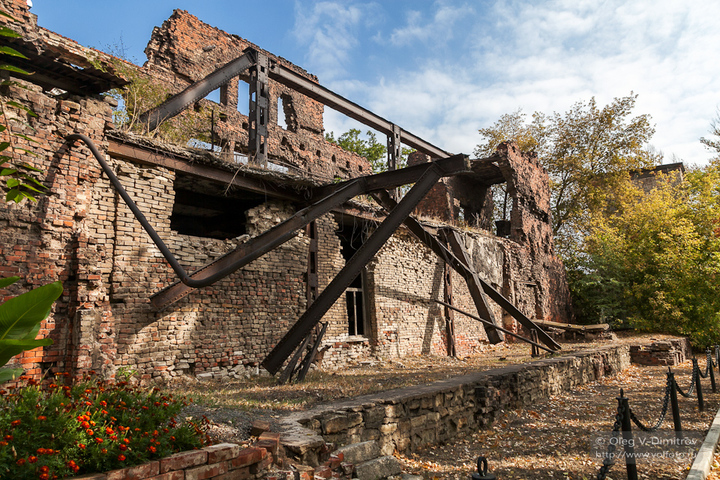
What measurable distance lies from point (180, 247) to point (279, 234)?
1.77 m

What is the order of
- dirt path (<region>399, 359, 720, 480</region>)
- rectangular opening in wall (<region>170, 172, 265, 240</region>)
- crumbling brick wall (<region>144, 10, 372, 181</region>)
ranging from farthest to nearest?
crumbling brick wall (<region>144, 10, 372, 181</region>) < rectangular opening in wall (<region>170, 172, 265, 240</region>) < dirt path (<region>399, 359, 720, 480</region>)

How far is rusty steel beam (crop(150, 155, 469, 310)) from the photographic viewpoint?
665 cm

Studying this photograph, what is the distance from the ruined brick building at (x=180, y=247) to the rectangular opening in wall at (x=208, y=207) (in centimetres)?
4

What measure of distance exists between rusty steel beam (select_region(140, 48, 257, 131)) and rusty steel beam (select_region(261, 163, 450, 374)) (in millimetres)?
4136

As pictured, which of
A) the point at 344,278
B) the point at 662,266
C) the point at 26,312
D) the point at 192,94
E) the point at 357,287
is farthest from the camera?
the point at 662,266

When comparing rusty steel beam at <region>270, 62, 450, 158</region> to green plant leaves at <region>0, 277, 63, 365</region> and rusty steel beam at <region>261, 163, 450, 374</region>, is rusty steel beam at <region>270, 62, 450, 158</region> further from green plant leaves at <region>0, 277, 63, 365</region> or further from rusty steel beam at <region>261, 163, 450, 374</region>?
green plant leaves at <region>0, 277, 63, 365</region>

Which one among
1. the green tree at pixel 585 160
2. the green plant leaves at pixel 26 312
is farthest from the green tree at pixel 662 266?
the green plant leaves at pixel 26 312

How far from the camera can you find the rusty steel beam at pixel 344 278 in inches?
266

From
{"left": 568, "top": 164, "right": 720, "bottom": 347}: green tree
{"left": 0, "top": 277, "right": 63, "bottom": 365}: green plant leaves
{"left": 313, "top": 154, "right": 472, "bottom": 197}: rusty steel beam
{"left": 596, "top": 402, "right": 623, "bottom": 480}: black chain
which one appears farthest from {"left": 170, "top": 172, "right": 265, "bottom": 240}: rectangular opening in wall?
{"left": 568, "top": 164, "right": 720, "bottom": 347}: green tree

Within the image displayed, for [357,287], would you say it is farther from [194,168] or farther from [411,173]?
[194,168]

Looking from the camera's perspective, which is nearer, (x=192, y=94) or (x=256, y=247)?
(x=256, y=247)

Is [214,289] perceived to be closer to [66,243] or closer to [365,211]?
[66,243]

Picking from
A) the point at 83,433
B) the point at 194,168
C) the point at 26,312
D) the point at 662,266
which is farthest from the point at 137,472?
the point at 662,266

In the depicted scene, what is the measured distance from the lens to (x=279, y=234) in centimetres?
712
